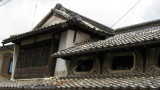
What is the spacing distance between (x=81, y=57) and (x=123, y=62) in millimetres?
2719

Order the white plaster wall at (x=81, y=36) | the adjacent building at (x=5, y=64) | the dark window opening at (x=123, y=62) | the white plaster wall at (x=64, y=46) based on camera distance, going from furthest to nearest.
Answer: the adjacent building at (x=5, y=64) → the white plaster wall at (x=81, y=36) → the white plaster wall at (x=64, y=46) → the dark window opening at (x=123, y=62)

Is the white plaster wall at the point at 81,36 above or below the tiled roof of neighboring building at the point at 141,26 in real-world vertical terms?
below

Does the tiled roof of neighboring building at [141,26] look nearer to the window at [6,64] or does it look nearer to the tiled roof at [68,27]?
the tiled roof at [68,27]

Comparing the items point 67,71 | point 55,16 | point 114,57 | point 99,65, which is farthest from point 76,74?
point 55,16

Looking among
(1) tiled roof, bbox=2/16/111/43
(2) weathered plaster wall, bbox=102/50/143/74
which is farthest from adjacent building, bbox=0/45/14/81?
(2) weathered plaster wall, bbox=102/50/143/74

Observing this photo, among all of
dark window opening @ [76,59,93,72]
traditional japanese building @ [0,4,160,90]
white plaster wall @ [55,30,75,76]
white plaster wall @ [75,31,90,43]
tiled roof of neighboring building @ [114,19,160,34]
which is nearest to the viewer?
traditional japanese building @ [0,4,160,90]

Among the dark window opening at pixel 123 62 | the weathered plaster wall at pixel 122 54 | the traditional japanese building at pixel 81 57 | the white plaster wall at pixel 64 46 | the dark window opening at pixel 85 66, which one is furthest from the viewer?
the white plaster wall at pixel 64 46

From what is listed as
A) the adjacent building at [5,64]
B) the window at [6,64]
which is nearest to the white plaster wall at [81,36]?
the adjacent building at [5,64]

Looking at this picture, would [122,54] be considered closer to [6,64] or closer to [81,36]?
[81,36]

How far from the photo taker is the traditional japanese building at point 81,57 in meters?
9.71

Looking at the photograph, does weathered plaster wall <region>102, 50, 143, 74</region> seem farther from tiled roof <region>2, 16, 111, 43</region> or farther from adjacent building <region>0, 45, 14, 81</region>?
adjacent building <region>0, 45, 14, 81</region>

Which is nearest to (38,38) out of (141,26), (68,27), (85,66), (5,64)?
(68,27)

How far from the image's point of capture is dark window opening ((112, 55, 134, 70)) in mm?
11211

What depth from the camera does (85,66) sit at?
44.0 feet
